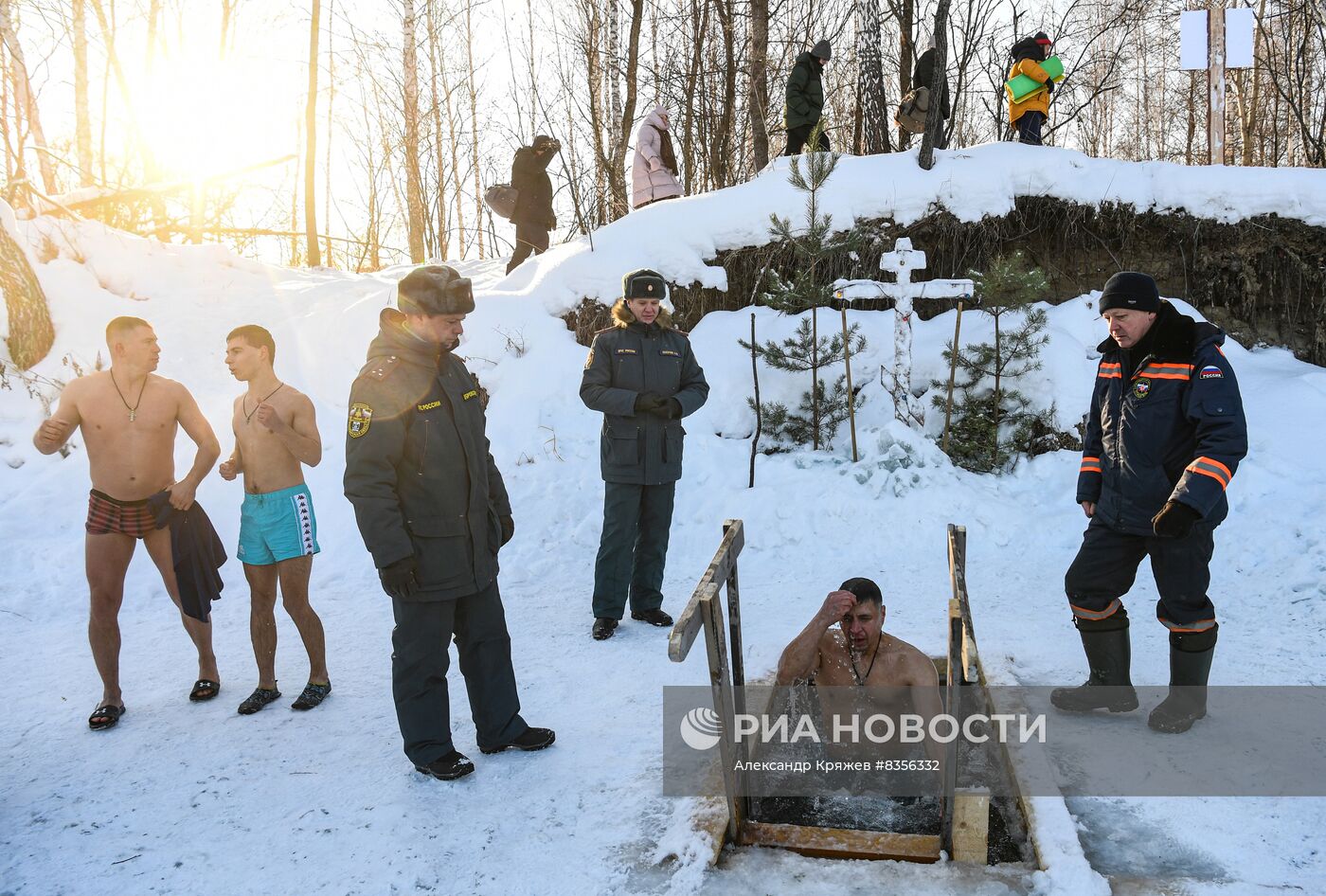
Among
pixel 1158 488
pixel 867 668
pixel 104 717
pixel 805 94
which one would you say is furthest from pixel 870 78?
pixel 104 717

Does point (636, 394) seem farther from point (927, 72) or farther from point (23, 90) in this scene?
point (23, 90)

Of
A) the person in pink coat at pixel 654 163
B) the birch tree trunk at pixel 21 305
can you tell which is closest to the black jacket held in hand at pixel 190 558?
the birch tree trunk at pixel 21 305

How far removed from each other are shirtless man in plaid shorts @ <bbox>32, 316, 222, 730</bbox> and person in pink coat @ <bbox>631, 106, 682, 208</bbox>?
7594mm

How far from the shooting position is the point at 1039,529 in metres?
6.36

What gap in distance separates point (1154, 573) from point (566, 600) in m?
3.49

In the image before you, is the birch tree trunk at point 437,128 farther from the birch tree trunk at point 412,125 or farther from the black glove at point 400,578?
the black glove at point 400,578

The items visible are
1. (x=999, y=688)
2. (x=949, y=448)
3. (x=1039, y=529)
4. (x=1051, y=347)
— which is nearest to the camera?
(x=999, y=688)

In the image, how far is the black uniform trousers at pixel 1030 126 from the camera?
10156 mm

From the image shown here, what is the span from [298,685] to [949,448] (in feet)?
18.0

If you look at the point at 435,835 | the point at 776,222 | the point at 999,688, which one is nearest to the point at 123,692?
the point at 435,835

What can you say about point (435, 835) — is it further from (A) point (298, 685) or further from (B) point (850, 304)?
(B) point (850, 304)

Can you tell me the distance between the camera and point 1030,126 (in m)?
10.2

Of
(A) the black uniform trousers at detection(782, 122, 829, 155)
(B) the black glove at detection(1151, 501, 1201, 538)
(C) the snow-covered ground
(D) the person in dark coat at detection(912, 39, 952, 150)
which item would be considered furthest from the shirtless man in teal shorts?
(D) the person in dark coat at detection(912, 39, 952, 150)

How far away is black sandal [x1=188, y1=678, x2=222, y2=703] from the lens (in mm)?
4070
